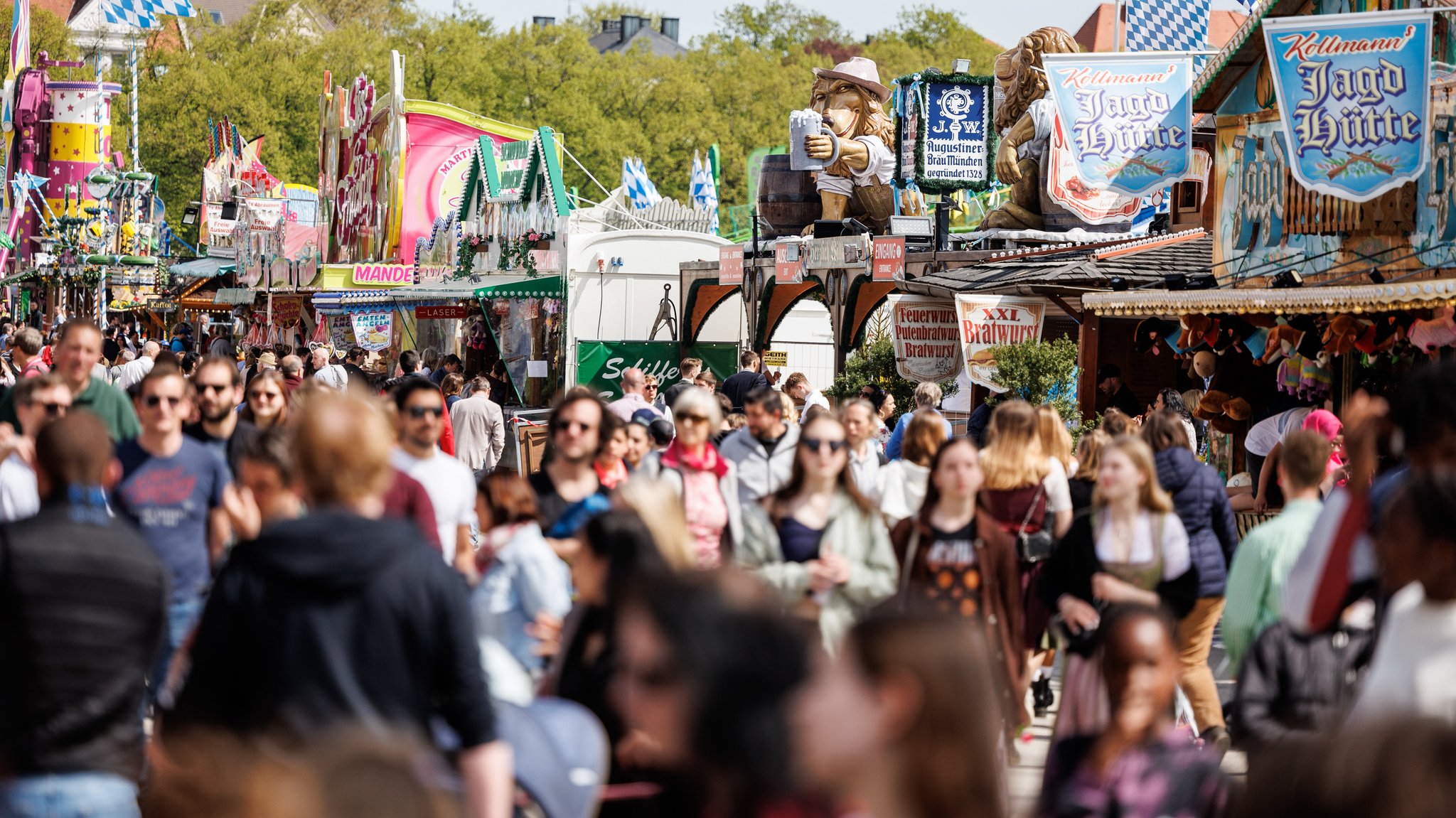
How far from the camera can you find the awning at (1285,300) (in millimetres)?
10266

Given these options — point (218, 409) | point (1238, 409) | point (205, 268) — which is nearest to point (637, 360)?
point (1238, 409)

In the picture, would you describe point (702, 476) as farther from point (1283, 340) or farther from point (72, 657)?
point (1283, 340)

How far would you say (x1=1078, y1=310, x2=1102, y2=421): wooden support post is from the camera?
55.9ft

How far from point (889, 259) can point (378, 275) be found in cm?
1157

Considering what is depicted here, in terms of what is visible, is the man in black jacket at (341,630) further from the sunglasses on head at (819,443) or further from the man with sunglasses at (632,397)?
the man with sunglasses at (632,397)

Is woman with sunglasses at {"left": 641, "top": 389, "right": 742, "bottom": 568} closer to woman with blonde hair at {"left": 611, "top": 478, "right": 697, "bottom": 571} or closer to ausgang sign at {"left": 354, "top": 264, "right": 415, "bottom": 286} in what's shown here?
woman with blonde hair at {"left": 611, "top": 478, "right": 697, "bottom": 571}

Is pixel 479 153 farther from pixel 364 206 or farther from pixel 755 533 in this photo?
pixel 755 533

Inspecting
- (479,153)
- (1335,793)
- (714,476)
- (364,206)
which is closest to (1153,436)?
(714,476)

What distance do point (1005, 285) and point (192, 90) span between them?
179ft

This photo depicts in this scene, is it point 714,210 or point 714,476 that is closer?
point 714,476

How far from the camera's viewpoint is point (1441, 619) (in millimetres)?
3553

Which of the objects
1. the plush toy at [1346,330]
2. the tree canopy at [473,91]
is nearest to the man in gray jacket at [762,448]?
the plush toy at [1346,330]

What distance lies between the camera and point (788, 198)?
85.3 feet

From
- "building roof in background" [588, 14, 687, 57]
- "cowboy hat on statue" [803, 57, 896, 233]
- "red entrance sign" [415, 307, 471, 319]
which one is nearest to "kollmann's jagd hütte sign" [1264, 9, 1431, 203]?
"cowboy hat on statue" [803, 57, 896, 233]
